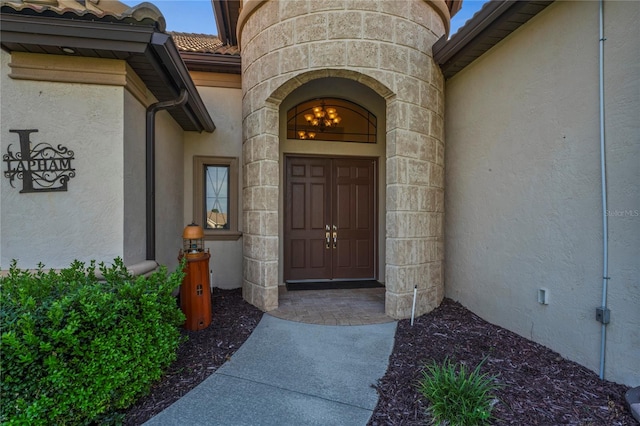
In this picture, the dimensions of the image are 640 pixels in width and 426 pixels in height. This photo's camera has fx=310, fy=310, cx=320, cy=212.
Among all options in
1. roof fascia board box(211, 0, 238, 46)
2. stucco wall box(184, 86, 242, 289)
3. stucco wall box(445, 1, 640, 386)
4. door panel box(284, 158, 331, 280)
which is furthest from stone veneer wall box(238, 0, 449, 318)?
roof fascia board box(211, 0, 238, 46)

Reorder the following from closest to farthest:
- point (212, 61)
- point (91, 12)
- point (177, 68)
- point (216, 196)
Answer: point (91, 12) → point (177, 68) → point (212, 61) → point (216, 196)

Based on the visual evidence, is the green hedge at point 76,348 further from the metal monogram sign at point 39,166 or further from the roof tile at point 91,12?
the roof tile at point 91,12

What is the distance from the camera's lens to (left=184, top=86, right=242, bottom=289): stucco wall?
5969 millimetres

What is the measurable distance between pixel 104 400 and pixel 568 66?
500 centimetres

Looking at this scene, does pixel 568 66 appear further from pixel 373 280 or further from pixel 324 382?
pixel 373 280

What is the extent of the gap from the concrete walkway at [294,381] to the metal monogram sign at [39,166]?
2.67 m

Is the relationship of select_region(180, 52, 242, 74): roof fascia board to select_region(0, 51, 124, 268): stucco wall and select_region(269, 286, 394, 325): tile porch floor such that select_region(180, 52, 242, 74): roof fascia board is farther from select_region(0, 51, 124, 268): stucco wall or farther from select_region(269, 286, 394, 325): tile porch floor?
select_region(269, 286, 394, 325): tile porch floor

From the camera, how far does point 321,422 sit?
2.30m

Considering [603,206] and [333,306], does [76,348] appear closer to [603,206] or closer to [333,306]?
[333,306]

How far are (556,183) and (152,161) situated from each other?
482 cm

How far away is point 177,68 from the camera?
12.1 ft

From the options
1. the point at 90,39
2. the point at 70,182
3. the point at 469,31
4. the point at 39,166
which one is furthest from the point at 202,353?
the point at 469,31

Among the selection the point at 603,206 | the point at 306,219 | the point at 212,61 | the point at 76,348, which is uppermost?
the point at 212,61

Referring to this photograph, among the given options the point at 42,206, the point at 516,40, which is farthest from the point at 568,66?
the point at 42,206
